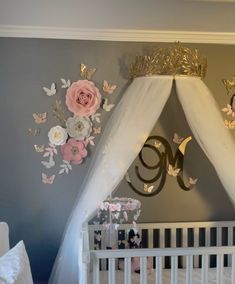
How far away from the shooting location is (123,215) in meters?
3.38

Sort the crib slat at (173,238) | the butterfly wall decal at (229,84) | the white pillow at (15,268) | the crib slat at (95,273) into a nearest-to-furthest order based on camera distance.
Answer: the white pillow at (15,268), the crib slat at (95,273), the crib slat at (173,238), the butterfly wall decal at (229,84)

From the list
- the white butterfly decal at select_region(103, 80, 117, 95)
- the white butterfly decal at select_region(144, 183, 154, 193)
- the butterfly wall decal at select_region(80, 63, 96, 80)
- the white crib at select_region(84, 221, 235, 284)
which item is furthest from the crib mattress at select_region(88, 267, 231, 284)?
the butterfly wall decal at select_region(80, 63, 96, 80)

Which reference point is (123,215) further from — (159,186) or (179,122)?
(179,122)

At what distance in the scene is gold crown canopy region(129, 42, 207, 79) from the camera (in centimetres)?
306

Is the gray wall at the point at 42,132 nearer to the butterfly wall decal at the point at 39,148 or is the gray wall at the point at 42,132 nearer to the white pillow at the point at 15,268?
the butterfly wall decal at the point at 39,148

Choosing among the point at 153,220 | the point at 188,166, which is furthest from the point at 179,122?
the point at 153,220

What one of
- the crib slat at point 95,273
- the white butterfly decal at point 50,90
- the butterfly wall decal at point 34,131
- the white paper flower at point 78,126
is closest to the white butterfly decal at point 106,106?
the white paper flower at point 78,126

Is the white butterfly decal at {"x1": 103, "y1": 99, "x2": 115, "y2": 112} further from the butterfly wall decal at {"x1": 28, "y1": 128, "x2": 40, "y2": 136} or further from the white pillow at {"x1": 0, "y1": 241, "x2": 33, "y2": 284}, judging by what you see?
the white pillow at {"x1": 0, "y1": 241, "x2": 33, "y2": 284}

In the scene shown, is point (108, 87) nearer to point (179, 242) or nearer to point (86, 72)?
point (86, 72)

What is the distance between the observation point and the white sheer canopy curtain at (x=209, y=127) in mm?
2971

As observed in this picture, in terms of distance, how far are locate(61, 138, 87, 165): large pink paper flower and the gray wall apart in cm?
7

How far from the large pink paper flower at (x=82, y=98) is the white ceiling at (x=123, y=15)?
0.43m

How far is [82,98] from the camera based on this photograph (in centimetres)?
337

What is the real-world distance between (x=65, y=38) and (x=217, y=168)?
1.48 m
